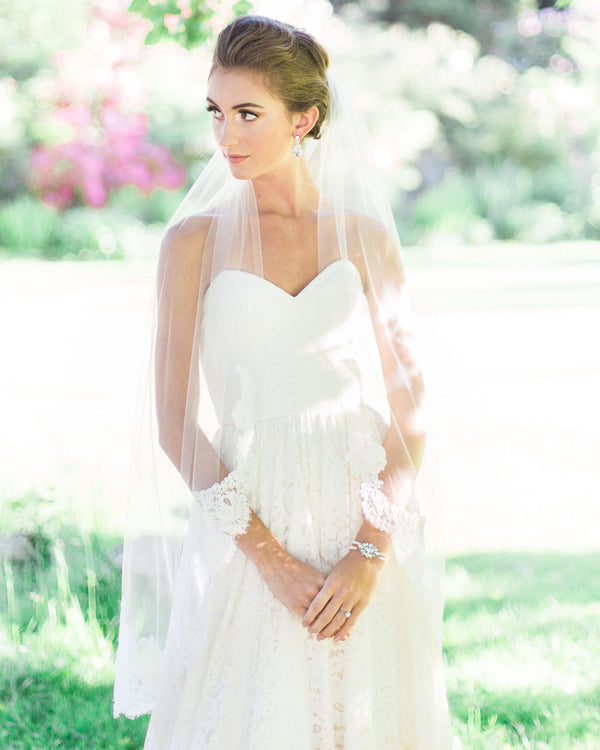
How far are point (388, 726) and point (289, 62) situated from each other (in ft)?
4.66

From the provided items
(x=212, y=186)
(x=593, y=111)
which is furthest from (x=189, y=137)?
(x=212, y=186)

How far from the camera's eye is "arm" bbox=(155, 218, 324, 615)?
1854 millimetres

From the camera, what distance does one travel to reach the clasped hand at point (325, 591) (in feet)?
5.88

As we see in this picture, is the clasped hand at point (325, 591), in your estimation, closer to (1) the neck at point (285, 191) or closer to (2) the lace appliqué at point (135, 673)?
(2) the lace appliqué at point (135, 673)

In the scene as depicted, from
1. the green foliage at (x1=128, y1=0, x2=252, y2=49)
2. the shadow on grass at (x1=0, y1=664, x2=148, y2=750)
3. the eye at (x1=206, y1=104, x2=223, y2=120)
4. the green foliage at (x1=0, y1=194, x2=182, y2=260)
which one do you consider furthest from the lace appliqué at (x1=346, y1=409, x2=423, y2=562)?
the green foliage at (x1=0, y1=194, x2=182, y2=260)

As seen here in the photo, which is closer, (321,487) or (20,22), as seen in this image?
(321,487)

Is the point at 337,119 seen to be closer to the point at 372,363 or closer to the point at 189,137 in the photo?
the point at 372,363

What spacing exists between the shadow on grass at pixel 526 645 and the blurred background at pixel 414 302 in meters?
0.01

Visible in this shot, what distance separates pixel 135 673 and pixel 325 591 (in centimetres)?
58

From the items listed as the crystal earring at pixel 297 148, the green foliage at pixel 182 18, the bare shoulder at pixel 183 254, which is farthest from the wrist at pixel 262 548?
the green foliage at pixel 182 18

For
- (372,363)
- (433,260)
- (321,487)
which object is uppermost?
(372,363)

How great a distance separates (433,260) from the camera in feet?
43.1

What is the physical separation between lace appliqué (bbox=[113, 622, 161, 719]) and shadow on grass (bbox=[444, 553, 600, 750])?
3.69ft

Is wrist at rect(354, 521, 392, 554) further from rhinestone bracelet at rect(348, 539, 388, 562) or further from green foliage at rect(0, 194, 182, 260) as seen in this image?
green foliage at rect(0, 194, 182, 260)
